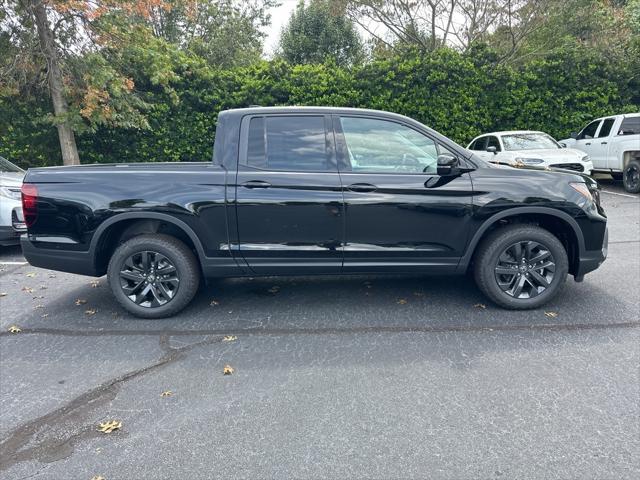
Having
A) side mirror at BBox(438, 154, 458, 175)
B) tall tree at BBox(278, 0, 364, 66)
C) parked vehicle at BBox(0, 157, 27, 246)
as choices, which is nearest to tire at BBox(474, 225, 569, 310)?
side mirror at BBox(438, 154, 458, 175)

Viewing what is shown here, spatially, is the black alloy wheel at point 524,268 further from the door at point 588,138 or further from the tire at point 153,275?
the door at point 588,138

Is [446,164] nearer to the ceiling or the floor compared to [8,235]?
nearer to the ceiling

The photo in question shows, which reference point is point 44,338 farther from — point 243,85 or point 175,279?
point 243,85

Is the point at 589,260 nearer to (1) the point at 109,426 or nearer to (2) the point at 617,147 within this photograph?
(1) the point at 109,426

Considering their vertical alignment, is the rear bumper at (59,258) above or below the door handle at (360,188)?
below

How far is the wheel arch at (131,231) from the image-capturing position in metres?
4.24

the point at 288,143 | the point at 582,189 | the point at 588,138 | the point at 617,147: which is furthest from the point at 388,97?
the point at 288,143

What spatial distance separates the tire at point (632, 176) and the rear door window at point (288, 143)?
10222 millimetres

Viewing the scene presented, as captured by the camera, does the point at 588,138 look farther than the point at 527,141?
Yes

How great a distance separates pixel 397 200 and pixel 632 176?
32.9ft

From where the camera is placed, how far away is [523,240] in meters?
4.32

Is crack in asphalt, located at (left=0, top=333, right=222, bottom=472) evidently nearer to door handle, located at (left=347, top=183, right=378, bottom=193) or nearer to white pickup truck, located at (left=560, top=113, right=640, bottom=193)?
door handle, located at (left=347, top=183, right=378, bottom=193)

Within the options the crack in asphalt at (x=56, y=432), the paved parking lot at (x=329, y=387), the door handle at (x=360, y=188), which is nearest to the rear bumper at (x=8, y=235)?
the paved parking lot at (x=329, y=387)

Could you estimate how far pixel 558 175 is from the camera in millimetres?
4387
